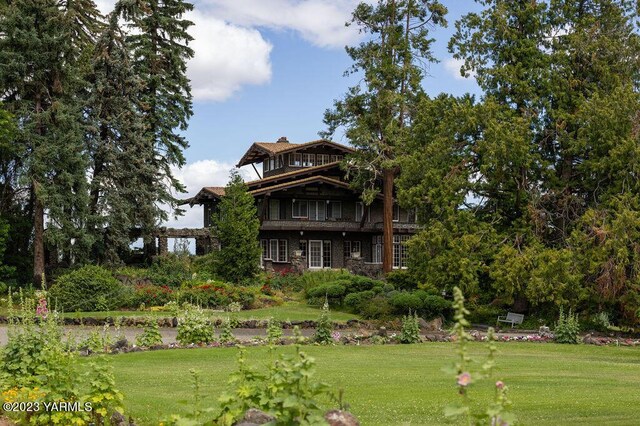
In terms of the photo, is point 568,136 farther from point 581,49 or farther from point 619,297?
point 619,297

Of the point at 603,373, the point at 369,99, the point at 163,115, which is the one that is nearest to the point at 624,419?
the point at 603,373

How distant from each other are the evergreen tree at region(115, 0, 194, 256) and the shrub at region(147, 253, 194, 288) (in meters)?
2.10

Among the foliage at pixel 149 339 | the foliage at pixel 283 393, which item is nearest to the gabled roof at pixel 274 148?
the foliage at pixel 149 339

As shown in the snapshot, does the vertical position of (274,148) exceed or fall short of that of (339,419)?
it exceeds it

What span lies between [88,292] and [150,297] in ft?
8.63

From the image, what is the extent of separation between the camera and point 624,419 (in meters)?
11.0

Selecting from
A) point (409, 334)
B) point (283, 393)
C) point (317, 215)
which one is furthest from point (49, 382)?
point (317, 215)

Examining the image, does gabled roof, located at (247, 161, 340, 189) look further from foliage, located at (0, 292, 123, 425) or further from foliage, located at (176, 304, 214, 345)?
foliage, located at (0, 292, 123, 425)

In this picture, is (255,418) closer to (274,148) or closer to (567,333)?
(567,333)

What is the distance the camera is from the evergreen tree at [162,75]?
46719 mm

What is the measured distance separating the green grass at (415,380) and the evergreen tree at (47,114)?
2192 cm

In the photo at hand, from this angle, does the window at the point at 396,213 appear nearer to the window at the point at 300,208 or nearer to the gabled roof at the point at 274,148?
the gabled roof at the point at 274,148

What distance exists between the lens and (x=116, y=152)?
1721 inches

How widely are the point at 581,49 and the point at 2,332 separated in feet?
78.3
